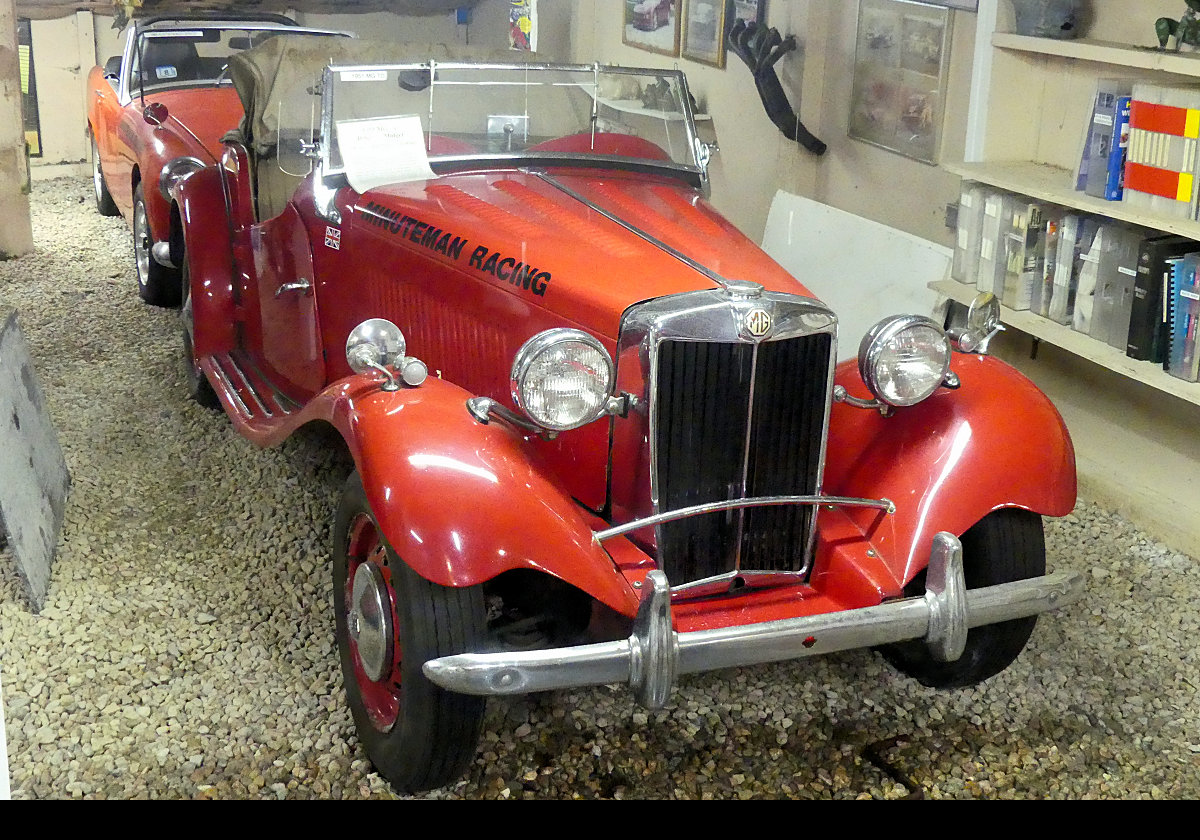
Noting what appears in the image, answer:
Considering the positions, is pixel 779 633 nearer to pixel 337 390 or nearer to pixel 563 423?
pixel 563 423

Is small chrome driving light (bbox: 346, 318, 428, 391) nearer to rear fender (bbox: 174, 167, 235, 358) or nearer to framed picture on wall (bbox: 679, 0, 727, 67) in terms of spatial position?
framed picture on wall (bbox: 679, 0, 727, 67)

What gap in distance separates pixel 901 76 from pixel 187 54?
7.56 ft

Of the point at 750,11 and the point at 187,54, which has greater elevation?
the point at 750,11

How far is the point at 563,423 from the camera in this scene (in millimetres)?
2174

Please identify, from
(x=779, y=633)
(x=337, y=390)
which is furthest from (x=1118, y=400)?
(x=337, y=390)

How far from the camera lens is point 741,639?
206cm

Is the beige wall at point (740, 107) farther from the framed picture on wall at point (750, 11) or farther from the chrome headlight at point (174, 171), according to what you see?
the chrome headlight at point (174, 171)

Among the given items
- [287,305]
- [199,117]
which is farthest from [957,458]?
[199,117]

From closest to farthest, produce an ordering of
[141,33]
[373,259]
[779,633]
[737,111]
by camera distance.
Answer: [779,633], [373,259], [141,33], [737,111]

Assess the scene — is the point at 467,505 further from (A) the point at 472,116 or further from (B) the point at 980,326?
(A) the point at 472,116

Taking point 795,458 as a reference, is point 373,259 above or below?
above

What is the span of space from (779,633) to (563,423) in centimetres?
53

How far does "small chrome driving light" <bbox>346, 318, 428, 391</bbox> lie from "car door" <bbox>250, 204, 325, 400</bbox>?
1099 mm

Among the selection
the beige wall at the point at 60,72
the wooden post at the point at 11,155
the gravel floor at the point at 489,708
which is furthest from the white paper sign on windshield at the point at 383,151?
the gravel floor at the point at 489,708
